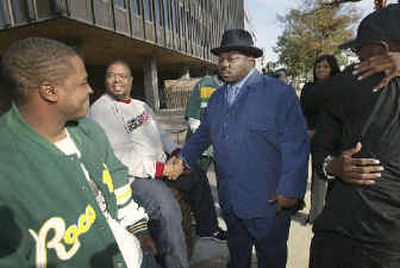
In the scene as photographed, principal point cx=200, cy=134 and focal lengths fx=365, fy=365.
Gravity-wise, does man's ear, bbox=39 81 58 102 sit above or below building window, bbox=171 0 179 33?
below

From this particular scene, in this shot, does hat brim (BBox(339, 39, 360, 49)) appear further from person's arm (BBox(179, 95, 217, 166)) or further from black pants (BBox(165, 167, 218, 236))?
black pants (BBox(165, 167, 218, 236))

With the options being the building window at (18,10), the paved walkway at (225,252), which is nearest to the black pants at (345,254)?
the paved walkway at (225,252)

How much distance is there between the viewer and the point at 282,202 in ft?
8.98

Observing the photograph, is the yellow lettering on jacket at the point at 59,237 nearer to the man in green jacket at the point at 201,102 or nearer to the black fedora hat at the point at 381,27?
the black fedora hat at the point at 381,27

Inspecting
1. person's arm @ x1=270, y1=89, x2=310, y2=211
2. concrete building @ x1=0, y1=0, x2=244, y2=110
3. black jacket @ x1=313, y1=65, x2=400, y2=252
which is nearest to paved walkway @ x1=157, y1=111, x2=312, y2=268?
person's arm @ x1=270, y1=89, x2=310, y2=211

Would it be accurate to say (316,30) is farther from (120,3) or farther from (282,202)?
(282,202)

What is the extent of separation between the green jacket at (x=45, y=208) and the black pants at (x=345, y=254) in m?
1.18

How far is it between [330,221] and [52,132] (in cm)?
155

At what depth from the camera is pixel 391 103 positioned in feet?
5.97

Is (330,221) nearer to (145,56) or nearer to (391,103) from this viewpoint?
(391,103)

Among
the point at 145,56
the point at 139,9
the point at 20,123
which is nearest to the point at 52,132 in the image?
the point at 20,123

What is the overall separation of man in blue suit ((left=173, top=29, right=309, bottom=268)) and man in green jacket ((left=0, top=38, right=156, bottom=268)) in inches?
50.7

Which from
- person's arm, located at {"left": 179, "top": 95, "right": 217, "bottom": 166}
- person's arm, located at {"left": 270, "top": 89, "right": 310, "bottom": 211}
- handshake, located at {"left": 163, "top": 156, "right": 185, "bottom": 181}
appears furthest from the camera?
person's arm, located at {"left": 179, "top": 95, "right": 217, "bottom": 166}

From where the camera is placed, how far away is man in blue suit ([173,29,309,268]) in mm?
2742
